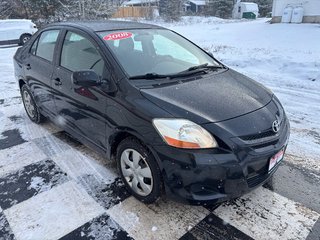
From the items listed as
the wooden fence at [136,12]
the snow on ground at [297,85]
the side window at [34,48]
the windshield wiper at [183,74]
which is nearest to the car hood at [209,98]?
the windshield wiper at [183,74]

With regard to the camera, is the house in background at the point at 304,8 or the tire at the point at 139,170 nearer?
the tire at the point at 139,170

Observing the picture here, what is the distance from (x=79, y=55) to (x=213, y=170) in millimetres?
2006

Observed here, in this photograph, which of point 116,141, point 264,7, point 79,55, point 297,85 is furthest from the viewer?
point 264,7

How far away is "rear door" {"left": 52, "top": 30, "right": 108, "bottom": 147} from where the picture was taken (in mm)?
2791

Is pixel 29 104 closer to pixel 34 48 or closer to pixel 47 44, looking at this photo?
pixel 34 48

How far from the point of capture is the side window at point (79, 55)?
2.84 m

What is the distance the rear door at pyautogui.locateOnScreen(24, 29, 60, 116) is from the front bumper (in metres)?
2.11

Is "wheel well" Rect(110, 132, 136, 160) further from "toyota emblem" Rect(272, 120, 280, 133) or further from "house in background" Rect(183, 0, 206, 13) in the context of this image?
"house in background" Rect(183, 0, 206, 13)

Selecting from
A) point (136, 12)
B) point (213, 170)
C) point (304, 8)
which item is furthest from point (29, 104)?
point (136, 12)

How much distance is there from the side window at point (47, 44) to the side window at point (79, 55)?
32 centimetres

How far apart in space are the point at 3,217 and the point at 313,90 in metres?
5.61

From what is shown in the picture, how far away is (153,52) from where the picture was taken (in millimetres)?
3121

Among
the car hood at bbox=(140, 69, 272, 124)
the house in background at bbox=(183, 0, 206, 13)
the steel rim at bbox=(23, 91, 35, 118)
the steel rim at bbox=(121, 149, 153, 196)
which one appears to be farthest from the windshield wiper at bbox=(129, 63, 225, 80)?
the house in background at bbox=(183, 0, 206, 13)

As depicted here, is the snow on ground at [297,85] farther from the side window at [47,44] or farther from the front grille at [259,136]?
the side window at [47,44]
